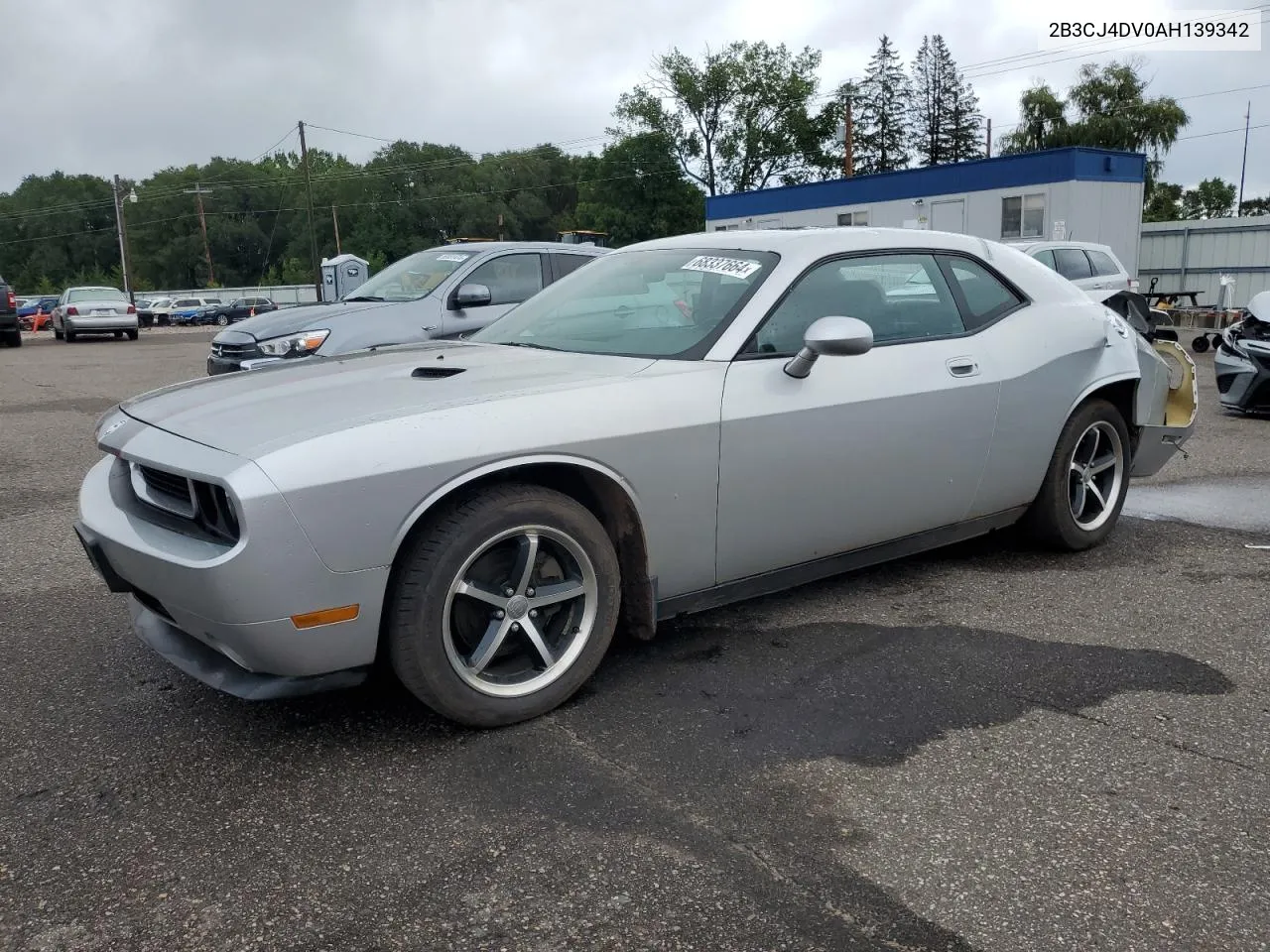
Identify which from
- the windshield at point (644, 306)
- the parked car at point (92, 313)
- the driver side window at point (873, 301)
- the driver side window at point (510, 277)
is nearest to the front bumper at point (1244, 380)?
the driver side window at point (510, 277)

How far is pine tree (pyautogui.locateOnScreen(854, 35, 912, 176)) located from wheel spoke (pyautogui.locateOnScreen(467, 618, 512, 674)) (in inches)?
2929

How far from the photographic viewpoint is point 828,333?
343 cm

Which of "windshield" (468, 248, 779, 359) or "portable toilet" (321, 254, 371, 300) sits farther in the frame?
"portable toilet" (321, 254, 371, 300)

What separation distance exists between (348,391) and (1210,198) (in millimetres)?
96897

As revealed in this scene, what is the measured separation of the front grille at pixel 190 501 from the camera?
2.77 metres

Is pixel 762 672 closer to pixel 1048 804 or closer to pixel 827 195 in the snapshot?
pixel 1048 804

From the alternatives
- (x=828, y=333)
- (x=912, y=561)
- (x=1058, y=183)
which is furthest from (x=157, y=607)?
(x=1058, y=183)

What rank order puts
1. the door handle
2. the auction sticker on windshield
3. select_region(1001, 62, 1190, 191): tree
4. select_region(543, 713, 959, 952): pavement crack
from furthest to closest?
select_region(1001, 62, 1190, 191): tree < the door handle < the auction sticker on windshield < select_region(543, 713, 959, 952): pavement crack

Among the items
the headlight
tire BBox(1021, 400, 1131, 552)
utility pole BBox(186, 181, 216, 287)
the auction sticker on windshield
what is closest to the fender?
the auction sticker on windshield

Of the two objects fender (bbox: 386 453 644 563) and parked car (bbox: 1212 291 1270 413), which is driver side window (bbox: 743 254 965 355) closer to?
fender (bbox: 386 453 644 563)

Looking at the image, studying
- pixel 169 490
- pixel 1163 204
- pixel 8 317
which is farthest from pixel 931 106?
pixel 169 490

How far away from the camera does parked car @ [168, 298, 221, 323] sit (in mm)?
54625

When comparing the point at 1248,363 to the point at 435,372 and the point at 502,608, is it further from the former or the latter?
the point at 502,608

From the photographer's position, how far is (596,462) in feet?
10.4
